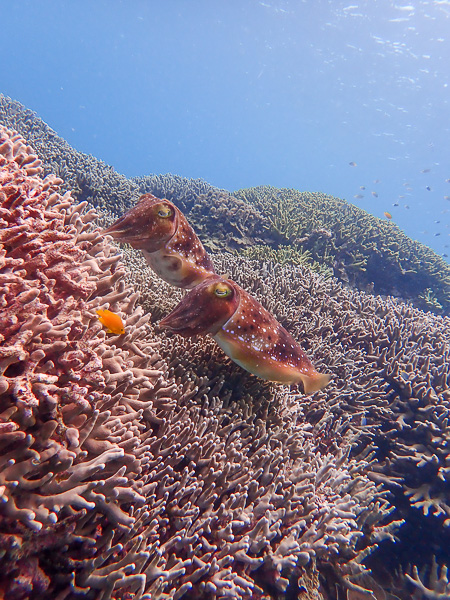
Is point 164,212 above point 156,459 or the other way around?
above

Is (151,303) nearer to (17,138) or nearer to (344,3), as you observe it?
(17,138)

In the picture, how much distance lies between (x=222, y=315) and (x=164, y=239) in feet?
4.55

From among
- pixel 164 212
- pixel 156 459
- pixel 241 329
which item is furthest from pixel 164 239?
pixel 156 459

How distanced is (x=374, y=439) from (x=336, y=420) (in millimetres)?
1164

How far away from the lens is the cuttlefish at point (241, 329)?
269 centimetres

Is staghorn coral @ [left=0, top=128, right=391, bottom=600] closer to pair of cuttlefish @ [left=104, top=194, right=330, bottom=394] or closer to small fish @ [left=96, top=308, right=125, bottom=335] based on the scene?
small fish @ [left=96, top=308, right=125, bottom=335]

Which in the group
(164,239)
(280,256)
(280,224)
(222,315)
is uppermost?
(280,224)

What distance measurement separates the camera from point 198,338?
141 inches

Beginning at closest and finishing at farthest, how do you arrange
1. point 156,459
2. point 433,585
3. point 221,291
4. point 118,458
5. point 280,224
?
point 118,458, point 156,459, point 221,291, point 433,585, point 280,224

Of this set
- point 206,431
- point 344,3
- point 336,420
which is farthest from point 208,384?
point 344,3

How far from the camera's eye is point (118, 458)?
1960mm

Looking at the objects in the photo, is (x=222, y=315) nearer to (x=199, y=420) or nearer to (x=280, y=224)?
(x=199, y=420)

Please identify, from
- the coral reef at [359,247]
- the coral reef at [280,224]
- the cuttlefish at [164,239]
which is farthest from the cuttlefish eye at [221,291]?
the coral reef at [359,247]

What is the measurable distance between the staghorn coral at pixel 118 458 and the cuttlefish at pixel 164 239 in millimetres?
462
